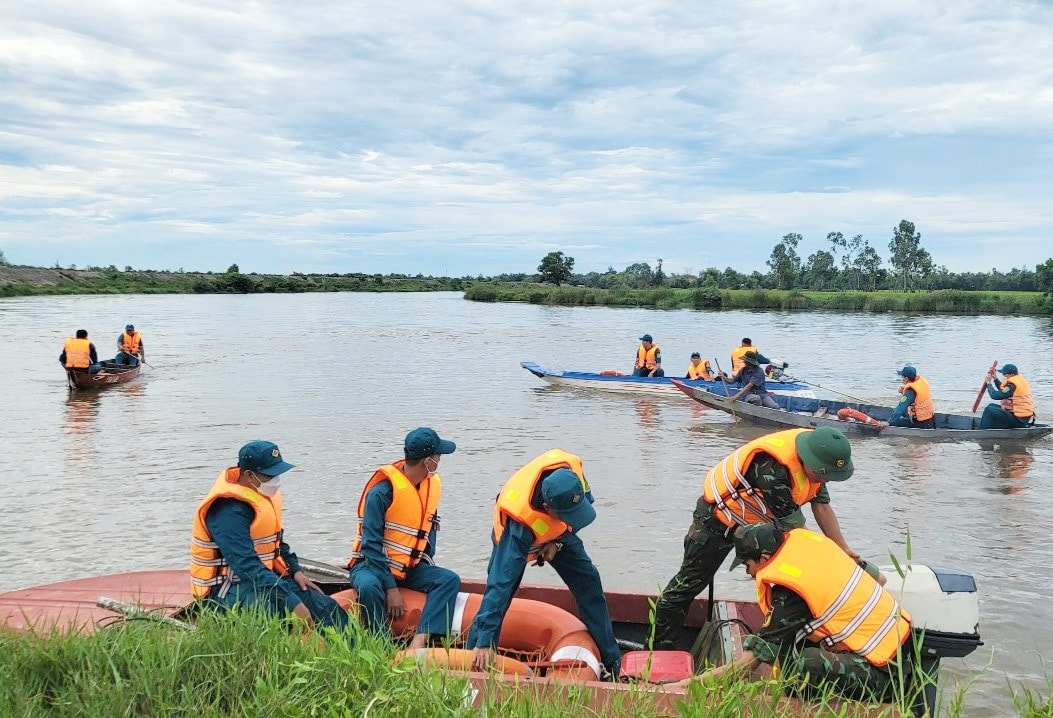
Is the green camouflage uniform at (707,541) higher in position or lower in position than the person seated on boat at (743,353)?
lower

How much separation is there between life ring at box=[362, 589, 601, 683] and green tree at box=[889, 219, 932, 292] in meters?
92.6

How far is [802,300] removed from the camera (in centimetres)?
6181

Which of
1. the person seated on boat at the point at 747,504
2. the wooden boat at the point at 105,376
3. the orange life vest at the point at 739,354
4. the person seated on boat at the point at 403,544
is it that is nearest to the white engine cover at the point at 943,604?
the person seated on boat at the point at 747,504

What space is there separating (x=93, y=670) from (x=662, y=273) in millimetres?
92654

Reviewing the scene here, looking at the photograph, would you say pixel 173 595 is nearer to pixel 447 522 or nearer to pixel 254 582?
pixel 254 582

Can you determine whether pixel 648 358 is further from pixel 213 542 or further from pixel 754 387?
pixel 213 542

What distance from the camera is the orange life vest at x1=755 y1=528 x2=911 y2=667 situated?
3811mm

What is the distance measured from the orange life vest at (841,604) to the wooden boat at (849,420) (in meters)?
11.6

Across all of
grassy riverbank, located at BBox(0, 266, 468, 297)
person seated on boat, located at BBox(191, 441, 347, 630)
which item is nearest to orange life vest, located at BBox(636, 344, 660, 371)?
person seated on boat, located at BBox(191, 441, 347, 630)

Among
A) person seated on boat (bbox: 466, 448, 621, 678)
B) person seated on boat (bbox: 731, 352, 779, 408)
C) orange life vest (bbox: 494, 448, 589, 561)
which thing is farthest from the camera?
Answer: person seated on boat (bbox: 731, 352, 779, 408)

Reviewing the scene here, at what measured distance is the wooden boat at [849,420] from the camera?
1413 cm

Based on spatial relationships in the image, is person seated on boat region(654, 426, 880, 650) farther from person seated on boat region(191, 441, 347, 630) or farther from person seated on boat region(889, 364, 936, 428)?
person seated on boat region(889, 364, 936, 428)

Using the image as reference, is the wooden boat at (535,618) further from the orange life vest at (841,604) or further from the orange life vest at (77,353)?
the orange life vest at (77,353)

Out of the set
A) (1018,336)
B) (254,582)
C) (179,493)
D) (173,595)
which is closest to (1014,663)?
(254,582)
